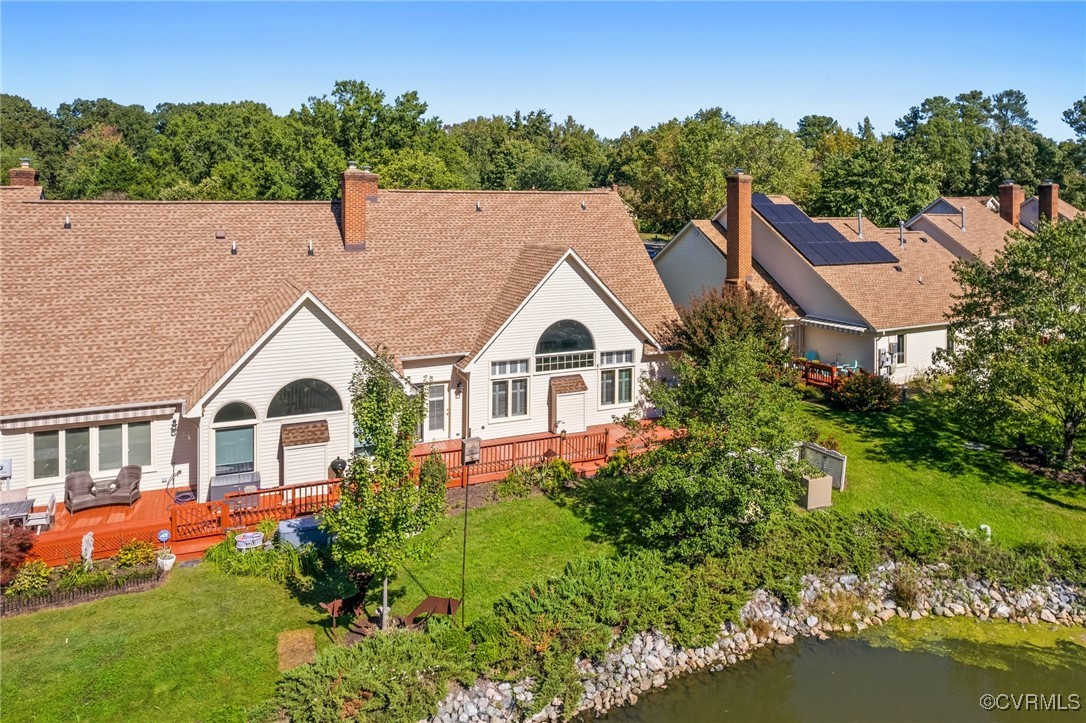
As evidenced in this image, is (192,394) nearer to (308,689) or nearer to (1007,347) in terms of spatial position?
(308,689)

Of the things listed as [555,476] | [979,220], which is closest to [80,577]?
[555,476]

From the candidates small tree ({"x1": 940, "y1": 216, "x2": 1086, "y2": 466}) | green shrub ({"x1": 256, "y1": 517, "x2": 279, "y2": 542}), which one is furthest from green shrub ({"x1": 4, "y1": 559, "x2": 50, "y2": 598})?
small tree ({"x1": 940, "y1": 216, "x2": 1086, "y2": 466})

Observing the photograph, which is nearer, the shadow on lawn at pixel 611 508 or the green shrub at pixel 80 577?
the green shrub at pixel 80 577

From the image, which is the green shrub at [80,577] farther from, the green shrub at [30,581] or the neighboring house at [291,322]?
the neighboring house at [291,322]

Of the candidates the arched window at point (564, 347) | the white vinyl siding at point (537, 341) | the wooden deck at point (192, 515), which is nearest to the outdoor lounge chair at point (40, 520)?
the wooden deck at point (192, 515)

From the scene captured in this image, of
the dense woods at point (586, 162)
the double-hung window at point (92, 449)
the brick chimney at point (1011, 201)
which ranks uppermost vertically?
the dense woods at point (586, 162)

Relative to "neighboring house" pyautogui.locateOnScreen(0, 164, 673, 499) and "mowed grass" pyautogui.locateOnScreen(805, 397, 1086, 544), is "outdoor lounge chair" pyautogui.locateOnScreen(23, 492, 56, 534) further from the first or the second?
"mowed grass" pyautogui.locateOnScreen(805, 397, 1086, 544)

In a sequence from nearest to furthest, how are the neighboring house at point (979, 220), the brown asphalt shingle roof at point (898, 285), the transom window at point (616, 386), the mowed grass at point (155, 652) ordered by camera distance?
the mowed grass at point (155, 652)
the transom window at point (616, 386)
the brown asphalt shingle roof at point (898, 285)
the neighboring house at point (979, 220)
